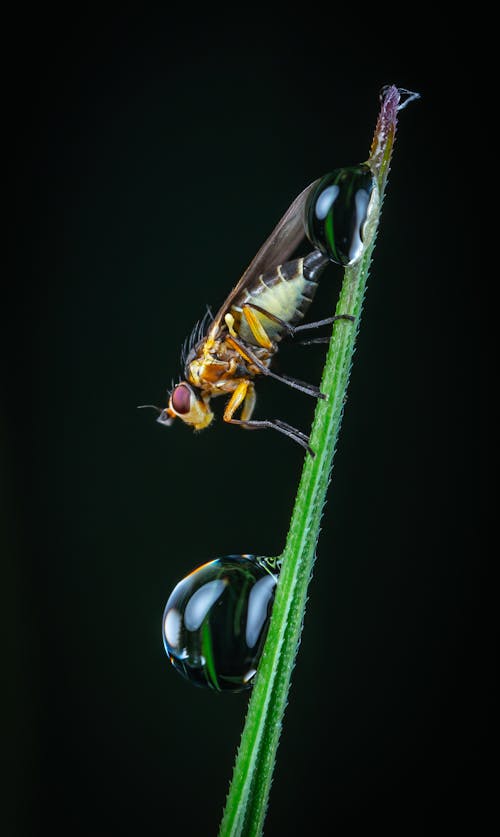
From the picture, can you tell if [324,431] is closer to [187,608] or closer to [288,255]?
[187,608]

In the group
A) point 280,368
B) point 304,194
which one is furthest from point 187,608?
point 280,368

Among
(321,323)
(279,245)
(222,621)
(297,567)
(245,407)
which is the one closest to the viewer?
(297,567)

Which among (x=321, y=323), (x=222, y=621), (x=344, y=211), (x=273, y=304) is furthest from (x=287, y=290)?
(x=222, y=621)

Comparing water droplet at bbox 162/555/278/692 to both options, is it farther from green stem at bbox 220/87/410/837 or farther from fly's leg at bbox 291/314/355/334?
fly's leg at bbox 291/314/355/334

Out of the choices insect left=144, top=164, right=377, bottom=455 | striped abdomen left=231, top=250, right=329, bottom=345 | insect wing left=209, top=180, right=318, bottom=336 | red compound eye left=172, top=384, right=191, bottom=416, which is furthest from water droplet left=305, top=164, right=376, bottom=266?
red compound eye left=172, top=384, right=191, bottom=416

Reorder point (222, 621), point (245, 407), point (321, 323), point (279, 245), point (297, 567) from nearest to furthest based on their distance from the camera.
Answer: point (297, 567) < point (222, 621) < point (321, 323) < point (279, 245) < point (245, 407)

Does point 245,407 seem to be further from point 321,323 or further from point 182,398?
point 321,323
